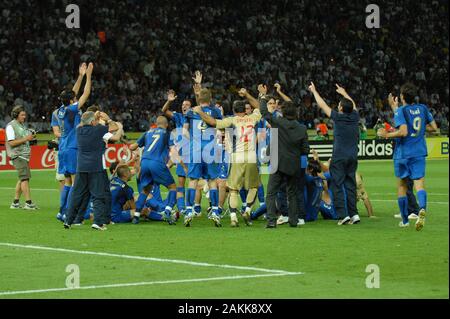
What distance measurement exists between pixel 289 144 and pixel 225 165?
2049 mm

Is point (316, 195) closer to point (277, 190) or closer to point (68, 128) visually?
point (277, 190)

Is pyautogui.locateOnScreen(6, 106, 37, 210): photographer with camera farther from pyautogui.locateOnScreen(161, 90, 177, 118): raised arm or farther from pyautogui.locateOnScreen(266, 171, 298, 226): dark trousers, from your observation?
pyautogui.locateOnScreen(266, 171, 298, 226): dark trousers

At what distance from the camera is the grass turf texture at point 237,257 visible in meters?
10.5

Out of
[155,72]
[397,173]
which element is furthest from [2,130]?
[397,173]

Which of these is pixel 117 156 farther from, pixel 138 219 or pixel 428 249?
pixel 428 249

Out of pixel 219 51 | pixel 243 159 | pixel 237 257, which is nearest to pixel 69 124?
pixel 243 159

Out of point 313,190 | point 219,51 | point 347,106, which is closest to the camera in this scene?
point 347,106

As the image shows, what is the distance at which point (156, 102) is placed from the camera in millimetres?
42656

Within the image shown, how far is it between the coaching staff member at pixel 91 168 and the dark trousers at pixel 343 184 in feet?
13.3

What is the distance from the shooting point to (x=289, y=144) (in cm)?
1683

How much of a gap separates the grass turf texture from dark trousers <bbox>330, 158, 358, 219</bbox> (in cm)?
37

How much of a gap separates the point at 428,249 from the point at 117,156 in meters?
23.7

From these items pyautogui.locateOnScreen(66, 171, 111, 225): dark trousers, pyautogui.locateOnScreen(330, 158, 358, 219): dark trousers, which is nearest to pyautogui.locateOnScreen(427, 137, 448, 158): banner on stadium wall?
pyautogui.locateOnScreen(330, 158, 358, 219): dark trousers

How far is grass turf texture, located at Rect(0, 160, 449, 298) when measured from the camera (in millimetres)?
10516
